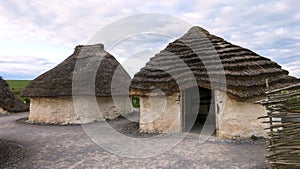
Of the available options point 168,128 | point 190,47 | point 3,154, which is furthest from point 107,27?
point 3,154

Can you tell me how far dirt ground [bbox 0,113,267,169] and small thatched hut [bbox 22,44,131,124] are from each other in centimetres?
327

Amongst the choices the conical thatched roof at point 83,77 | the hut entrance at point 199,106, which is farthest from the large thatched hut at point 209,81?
the conical thatched roof at point 83,77

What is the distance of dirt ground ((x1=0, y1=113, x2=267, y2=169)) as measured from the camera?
640 centimetres

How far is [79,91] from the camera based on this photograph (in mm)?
13070

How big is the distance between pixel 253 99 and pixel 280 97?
11.8ft

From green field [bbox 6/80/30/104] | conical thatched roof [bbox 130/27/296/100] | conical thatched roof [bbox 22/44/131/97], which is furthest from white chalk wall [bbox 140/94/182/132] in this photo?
green field [bbox 6/80/30/104]

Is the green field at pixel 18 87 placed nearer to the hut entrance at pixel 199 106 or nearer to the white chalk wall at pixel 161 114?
the white chalk wall at pixel 161 114

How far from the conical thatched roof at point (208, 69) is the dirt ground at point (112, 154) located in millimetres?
1969

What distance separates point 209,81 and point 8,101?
15400mm

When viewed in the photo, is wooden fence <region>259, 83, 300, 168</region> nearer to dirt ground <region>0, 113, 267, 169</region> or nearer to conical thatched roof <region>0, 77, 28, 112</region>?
dirt ground <region>0, 113, 267, 169</region>

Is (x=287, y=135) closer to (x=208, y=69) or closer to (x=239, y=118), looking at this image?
(x=239, y=118)

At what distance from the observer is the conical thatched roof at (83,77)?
1328 centimetres

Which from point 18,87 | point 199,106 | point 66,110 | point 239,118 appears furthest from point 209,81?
point 18,87

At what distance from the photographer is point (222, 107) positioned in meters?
9.16
